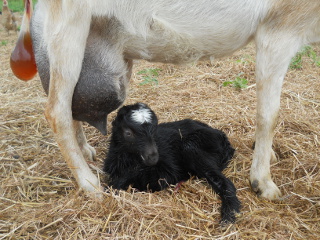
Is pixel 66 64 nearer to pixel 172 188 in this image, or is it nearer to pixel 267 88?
pixel 172 188

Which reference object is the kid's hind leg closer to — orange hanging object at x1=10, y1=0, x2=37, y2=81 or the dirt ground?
the dirt ground

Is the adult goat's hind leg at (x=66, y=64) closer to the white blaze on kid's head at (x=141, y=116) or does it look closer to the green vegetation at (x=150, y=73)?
the white blaze on kid's head at (x=141, y=116)

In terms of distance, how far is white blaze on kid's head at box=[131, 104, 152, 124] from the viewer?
243 centimetres

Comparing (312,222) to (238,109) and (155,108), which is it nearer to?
(238,109)

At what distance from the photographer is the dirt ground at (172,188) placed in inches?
76.8

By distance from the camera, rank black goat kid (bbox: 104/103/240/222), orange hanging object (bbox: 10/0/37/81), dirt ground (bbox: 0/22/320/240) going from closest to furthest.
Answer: dirt ground (bbox: 0/22/320/240) → black goat kid (bbox: 104/103/240/222) → orange hanging object (bbox: 10/0/37/81)

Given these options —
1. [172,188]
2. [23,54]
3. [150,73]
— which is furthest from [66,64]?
[150,73]

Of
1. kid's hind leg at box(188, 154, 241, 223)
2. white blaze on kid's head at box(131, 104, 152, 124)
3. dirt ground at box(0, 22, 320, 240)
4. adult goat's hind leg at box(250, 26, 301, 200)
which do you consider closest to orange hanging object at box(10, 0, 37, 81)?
→ dirt ground at box(0, 22, 320, 240)

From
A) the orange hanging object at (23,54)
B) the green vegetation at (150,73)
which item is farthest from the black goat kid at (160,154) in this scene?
the green vegetation at (150,73)

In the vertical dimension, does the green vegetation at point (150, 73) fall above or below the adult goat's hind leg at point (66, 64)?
below

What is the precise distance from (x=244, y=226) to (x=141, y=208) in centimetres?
63

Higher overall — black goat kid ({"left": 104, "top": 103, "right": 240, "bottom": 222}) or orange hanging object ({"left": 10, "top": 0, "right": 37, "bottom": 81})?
orange hanging object ({"left": 10, "top": 0, "right": 37, "bottom": 81})

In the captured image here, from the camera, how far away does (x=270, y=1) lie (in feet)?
6.73

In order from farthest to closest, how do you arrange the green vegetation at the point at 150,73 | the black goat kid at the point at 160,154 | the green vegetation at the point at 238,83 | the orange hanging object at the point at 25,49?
the green vegetation at the point at 150,73 < the green vegetation at the point at 238,83 < the orange hanging object at the point at 25,49 < the black goat kid at the point at 160,154
